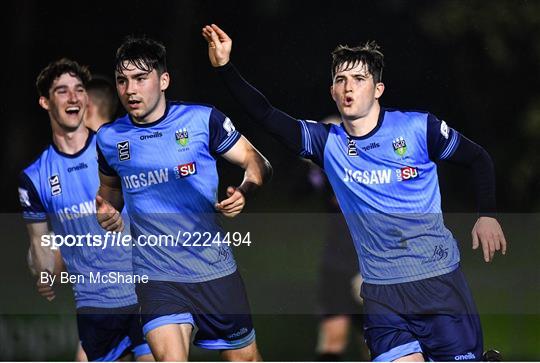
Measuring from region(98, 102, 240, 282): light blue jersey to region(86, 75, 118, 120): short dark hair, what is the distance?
0.09 meters

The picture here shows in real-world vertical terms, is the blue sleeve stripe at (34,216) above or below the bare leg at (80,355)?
above

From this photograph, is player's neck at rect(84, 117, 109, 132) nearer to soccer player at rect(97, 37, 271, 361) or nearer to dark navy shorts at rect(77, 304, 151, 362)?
soccer player at rect(97, 37, 271, 361)

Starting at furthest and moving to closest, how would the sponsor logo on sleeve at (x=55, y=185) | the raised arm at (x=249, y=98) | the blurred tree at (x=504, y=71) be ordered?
the sponsor logo on sleeve at (x=55, y=185)
the raised arm at (x=249, y=98)
the blurred tree at (x=504, y=71)

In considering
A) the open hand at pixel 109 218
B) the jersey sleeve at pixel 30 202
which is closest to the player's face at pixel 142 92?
the open hand at pixel 109 218

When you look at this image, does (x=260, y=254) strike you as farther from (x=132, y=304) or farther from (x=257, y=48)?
(x=257, y=48)

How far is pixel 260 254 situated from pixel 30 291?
1250 mm

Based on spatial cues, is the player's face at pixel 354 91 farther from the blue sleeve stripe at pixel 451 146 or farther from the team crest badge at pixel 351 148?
the blue sleeve stripe at pixel 451 146

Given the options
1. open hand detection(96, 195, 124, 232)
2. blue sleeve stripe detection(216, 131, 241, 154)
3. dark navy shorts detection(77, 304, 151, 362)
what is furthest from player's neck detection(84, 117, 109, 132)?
dark navy shorts detection(77, 304, 151, 362)

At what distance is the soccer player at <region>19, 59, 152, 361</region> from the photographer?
181 inches

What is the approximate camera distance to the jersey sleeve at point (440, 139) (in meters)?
4.48

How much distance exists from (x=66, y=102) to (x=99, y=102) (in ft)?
0.63

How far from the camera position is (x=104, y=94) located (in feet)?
15.0

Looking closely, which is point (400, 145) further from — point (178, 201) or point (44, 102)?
point (44, 102)

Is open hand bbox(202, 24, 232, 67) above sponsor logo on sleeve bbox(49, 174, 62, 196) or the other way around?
above
